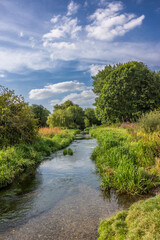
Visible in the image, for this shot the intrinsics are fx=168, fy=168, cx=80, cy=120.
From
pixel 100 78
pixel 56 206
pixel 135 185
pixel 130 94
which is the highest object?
pixel 100 78

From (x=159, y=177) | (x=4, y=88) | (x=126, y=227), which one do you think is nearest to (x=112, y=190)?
(x=159, y=177)

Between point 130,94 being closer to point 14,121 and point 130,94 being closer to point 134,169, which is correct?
point 14,121

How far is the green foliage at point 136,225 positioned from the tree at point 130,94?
76.3 feet

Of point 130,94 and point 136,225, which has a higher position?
point 130,94

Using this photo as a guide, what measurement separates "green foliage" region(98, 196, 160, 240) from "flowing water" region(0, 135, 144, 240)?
0.48 meters

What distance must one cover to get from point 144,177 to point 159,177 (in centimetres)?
59

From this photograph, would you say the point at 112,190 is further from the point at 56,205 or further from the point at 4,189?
the point at 4,189

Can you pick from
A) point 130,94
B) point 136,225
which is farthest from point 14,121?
point 130,94

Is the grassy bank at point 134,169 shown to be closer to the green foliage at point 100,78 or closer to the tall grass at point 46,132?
the tall grass at point 46,132

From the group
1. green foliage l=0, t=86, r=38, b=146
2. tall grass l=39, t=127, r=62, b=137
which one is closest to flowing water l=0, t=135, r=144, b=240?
green foliage l=0, t=86, r=38, b=146

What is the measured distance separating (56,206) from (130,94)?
80.5 feet

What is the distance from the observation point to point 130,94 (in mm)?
27125

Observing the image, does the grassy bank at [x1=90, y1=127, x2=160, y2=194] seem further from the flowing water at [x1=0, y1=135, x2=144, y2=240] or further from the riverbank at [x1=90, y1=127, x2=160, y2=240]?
the flowing water at [x1=0, y1=135, x2=144, y2=240]

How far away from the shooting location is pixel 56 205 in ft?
17.6
